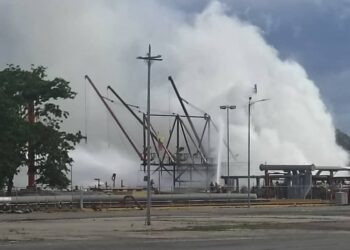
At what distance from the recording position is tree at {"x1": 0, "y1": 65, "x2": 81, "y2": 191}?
8244 centimetres

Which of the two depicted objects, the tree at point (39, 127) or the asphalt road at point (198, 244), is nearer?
the asphalt road at point (198, 244)

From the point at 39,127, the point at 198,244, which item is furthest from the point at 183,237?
the point at 39,127

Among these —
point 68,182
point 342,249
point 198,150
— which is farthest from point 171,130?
point 342,249

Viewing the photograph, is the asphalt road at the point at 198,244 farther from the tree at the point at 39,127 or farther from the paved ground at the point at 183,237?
the tree at the point at 39,127

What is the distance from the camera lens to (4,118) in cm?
7831

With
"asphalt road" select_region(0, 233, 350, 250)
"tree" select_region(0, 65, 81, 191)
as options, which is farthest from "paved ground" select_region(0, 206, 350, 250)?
"tree" select_region(0, 65, 81, 191)

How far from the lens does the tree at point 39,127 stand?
82438 mm

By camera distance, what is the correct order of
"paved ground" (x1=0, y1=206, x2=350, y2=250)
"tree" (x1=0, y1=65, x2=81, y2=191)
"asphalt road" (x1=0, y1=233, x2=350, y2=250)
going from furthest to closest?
"tree" (x1=0, y1=65, x2=81, y2=191) < "paved ground" (x1=0, y1=206, x2=350, y2=250) < "asphalt road" (x1=0, y1=233, x2=350, y2=250)

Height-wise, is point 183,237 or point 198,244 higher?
point 183,237

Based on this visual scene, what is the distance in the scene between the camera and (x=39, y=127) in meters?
84.6

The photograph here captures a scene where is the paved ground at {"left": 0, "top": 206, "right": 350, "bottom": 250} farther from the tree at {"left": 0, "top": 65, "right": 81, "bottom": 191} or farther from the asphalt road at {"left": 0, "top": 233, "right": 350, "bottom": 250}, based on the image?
the tree at {"left": 0, "top": 65, "right": 81, "bottom": 191}

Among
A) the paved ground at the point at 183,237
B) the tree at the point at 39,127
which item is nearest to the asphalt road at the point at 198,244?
the paved ground at the point at 183,237

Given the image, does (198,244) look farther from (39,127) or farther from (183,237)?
(39,127)

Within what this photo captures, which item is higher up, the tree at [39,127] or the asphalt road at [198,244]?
the tree at [39,127]
